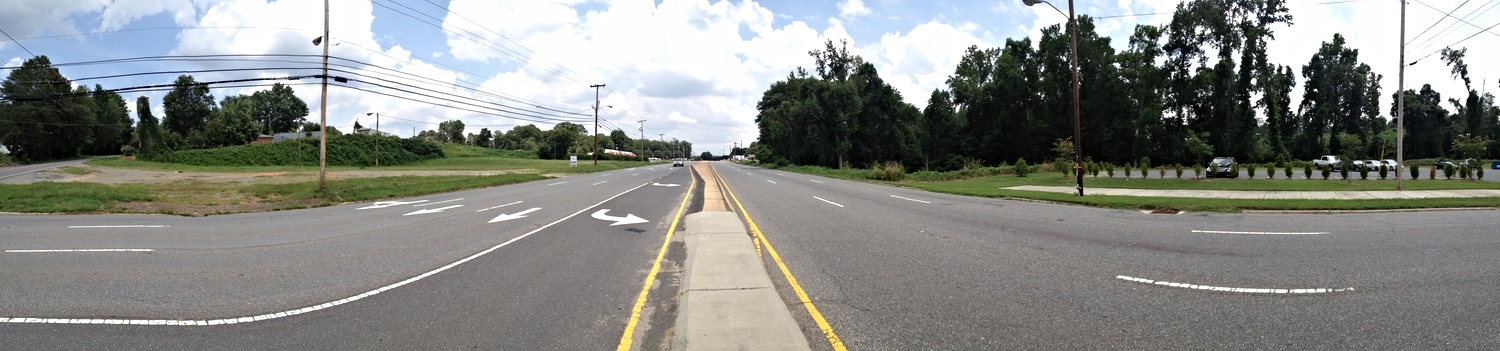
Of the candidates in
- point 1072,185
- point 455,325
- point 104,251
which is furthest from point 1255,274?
point 1072,185

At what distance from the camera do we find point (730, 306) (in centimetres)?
580

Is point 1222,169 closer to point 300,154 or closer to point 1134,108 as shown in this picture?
point 1134,108

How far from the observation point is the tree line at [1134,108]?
60812 mm

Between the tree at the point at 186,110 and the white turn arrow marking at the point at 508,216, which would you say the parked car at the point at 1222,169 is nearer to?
the white turn arrow marking at the point at 508,216

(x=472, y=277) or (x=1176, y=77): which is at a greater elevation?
(x=1176, y=77)

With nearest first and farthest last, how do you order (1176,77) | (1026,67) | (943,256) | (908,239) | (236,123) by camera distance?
(943,256) → (908,239) → (1176,77) → (1026,67) → (236,123)

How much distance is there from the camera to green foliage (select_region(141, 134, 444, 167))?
68000mm

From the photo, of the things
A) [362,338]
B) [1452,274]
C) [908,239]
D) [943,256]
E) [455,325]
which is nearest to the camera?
[362,338]

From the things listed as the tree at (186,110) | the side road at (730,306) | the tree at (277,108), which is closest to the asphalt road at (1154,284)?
the side road at (730,306)

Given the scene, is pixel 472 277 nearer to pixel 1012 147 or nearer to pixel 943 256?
pixel 943 256

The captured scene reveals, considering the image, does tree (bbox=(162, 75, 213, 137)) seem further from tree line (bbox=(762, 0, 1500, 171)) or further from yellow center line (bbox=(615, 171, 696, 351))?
yellow center line (bbox=(615, 171, 696, 351))

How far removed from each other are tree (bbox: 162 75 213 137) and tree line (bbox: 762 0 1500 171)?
97.6m

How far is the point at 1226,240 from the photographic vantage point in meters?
9.95

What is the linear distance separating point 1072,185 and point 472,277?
2709 cm
